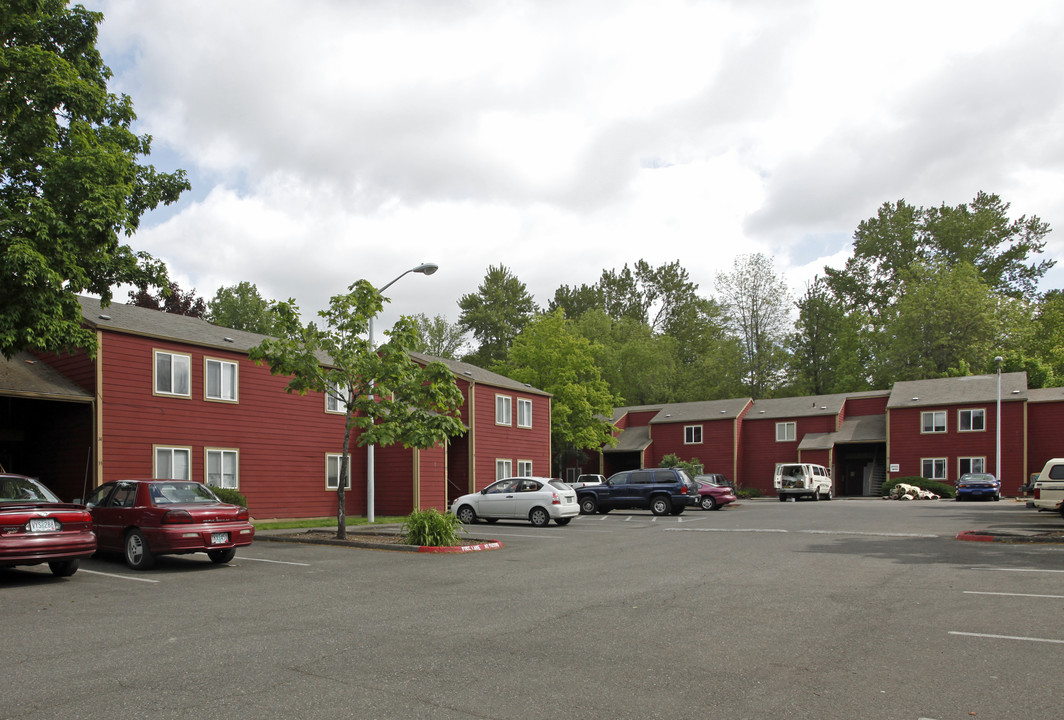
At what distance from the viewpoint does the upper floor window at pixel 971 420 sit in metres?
48.1

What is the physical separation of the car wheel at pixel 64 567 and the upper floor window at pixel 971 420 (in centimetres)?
4922

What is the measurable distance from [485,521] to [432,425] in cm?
774

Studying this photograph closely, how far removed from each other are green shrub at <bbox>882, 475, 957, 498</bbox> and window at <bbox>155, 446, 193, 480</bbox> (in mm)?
39400

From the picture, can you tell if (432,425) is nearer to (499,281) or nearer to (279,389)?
(279,389)

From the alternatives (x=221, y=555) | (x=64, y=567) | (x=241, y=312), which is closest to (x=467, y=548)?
(x=221, y=555)

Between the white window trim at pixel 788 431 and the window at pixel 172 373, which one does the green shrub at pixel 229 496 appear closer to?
the window at pixel 172 373

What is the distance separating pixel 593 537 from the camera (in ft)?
67.0

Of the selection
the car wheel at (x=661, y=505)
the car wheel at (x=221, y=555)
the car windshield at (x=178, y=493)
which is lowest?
the car wheel at (x=661, y=505)

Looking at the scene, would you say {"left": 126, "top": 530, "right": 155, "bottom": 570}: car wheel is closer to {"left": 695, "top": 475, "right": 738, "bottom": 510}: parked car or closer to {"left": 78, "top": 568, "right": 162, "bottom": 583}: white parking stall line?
{"left": 78, "top": 568, "right": 162, "bottom": 583}: white parking stall line

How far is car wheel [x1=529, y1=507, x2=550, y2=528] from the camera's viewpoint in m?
24.5

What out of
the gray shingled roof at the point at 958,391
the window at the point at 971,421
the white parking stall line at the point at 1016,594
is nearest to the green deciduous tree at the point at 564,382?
the gray shingled roof at the point at 958,391

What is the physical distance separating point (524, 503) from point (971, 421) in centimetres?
3592

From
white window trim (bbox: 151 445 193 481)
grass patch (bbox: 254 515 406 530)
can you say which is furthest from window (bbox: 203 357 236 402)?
grass patch (bbox: 254 515 406 530)

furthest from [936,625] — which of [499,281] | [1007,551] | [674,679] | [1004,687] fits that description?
[499,281]
